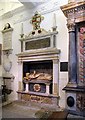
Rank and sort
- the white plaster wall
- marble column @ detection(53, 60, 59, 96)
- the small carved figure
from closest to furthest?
the white plaster wall → marble column @ detection(53, 60, 59, 96) → the small carved figure

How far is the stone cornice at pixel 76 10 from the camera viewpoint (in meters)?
3.97

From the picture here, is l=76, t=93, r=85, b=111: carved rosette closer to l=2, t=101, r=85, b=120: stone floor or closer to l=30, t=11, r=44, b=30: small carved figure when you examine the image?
l=2, t=101, r=85, b=120: stone floor

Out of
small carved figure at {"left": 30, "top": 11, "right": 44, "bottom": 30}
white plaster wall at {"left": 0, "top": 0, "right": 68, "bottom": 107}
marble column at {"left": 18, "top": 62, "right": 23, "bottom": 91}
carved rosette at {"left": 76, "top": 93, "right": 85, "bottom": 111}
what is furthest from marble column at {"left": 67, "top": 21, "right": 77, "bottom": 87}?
marble column at {"left": 18, "top": 62, "right": 23, "bottom": 91}

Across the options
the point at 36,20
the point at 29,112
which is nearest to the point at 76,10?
the point at 36,20

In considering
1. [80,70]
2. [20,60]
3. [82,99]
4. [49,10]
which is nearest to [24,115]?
[82,99]

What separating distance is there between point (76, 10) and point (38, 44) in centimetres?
178

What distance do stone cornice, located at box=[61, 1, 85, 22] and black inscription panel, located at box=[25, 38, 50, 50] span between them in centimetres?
120

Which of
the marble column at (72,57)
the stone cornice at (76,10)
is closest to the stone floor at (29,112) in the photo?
the marble column at (72,57)

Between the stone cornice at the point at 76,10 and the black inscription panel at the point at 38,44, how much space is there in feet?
3.94

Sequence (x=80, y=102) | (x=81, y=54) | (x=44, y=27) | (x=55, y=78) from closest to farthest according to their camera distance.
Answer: (x=80, y=102), (x=81, y=54), (x=55, y=78), (x=44, y=27)

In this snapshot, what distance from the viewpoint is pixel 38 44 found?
549cm

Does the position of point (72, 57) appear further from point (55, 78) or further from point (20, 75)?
point (20, 75)

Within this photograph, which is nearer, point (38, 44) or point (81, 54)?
point (81, 54)

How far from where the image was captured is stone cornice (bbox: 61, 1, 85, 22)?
3.97 meters
